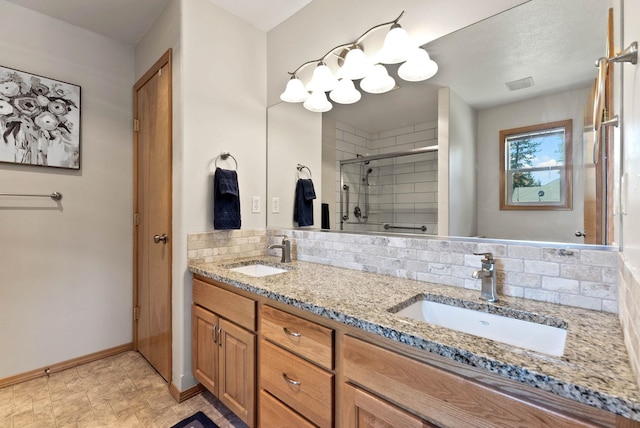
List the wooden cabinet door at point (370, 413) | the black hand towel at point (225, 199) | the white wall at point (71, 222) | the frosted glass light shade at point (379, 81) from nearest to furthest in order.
Answer: 1. the wooden cabinet door at point (370, 413)
2. the frosted glass light shade at point (379, 81)
3. the black hand towel at point (225, 199)
4. the white wall at point (71, 222)

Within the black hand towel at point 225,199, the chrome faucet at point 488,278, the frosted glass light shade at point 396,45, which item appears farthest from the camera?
the black hand towel at point 225,199

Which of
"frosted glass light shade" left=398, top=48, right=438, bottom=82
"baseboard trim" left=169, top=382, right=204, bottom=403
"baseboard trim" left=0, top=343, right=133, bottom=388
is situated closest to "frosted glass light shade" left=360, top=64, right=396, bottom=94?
"frosted glass light shade" left=398, top=48, right=438, bottom=82

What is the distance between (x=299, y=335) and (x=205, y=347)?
86 centimetres

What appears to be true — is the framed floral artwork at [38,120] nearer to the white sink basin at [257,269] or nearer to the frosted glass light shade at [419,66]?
the white sink basin at [257,269]

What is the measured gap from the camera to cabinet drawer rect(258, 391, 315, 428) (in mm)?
1156

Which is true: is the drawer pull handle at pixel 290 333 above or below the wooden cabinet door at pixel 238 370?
above

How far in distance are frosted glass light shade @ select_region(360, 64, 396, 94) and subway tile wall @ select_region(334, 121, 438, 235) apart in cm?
23

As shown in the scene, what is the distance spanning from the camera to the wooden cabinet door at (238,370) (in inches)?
55.1

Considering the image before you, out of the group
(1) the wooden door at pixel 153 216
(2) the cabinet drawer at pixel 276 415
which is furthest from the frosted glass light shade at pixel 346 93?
(2) the cabinet drawer at pixel 276 415

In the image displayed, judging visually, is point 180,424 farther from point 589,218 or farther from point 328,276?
point 589,218

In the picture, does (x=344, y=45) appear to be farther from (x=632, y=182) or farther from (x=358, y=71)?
(x=632, y=182)

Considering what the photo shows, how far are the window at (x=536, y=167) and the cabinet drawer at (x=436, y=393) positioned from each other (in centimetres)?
77

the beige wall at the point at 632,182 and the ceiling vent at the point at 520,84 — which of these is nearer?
the beige wall at the point at 632,182

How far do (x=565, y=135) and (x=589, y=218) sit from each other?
308 mm
